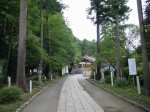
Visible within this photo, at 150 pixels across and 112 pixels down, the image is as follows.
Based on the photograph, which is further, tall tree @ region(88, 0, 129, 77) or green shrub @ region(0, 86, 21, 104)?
tall tree @ region(88, 0, 129, 77)

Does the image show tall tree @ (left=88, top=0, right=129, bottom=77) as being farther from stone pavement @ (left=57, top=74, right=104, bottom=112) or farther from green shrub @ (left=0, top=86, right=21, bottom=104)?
green shrub @ (left=0, top=86, right=21, bottom=104)

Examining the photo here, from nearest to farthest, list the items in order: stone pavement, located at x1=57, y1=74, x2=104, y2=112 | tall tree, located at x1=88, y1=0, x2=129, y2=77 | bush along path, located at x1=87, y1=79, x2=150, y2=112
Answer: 1. stone pavement, located at x1=57, y1=74, x2=104, y2=112
2. bush along path, located at x1=87, y1=79, x2=150, y2=112
3. tall tree, located at x1=88, y1=0, x2=129, y2=77

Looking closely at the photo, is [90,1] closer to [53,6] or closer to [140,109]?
[53,6]

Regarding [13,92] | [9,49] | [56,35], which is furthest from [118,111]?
[56,35]

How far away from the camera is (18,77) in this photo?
2152cm

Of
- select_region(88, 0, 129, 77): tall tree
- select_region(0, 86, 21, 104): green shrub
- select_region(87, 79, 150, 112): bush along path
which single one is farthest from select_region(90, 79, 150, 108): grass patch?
select_region(88, 0, 129, 77): tall tree

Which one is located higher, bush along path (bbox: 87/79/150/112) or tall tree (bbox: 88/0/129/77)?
tall tree (bbox: 88/0/129/77)

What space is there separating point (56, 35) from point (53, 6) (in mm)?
11430

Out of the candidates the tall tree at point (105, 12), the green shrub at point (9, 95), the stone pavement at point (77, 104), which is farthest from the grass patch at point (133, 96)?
the tall tree at point (105, 12)

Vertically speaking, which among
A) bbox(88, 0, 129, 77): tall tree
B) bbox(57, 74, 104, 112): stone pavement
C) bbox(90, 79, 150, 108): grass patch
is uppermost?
bbox(88, 0, 129, 77): tall tree

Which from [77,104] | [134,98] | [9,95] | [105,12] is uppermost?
[105,12]

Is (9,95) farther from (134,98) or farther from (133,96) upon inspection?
(133,96)

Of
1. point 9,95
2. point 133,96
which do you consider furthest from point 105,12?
point 9,95

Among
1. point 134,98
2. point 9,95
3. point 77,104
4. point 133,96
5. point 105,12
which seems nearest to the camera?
point 77,104
